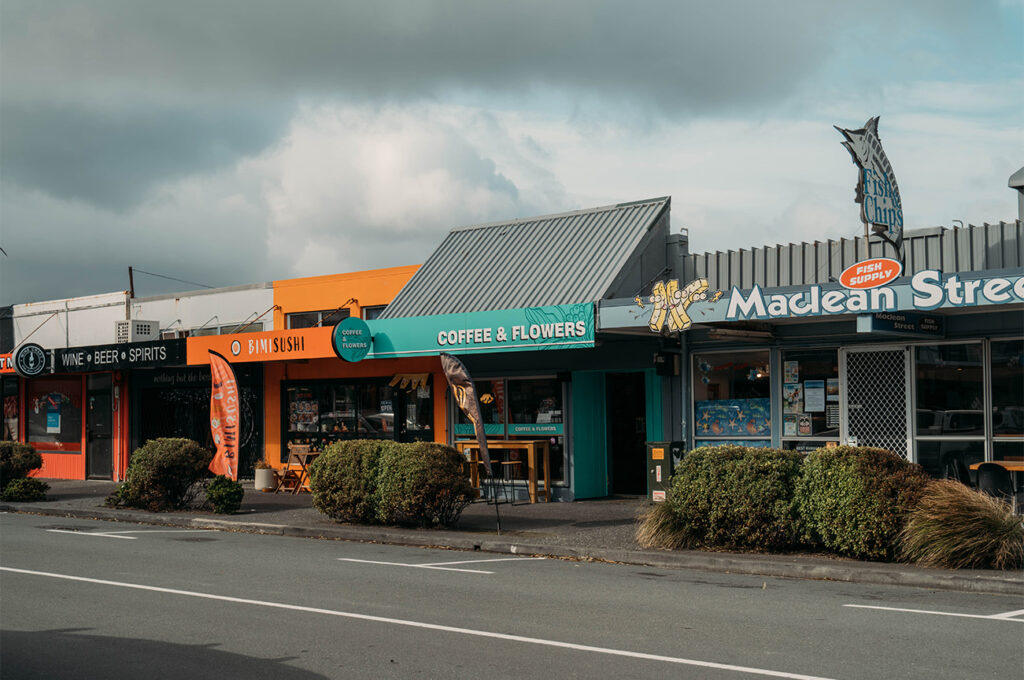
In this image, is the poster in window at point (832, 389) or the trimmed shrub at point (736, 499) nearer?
the trimmed shrub at point (736, 499)

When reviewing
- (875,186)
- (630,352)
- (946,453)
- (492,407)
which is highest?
(875,186)

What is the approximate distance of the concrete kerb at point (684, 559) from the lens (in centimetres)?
1047

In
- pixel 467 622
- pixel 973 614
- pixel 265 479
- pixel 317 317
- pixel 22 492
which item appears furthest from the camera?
pixel 317 317

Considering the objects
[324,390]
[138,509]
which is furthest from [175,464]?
[324,390]

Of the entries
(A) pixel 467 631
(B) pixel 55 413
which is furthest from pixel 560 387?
(B) pixel 55 413

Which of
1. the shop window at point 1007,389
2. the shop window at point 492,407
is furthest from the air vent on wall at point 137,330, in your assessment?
the shop window at point 1007,389

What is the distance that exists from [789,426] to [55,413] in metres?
21.0

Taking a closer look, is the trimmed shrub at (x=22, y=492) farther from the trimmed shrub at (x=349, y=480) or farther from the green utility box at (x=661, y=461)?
the green utility box at (x=661, y=461)

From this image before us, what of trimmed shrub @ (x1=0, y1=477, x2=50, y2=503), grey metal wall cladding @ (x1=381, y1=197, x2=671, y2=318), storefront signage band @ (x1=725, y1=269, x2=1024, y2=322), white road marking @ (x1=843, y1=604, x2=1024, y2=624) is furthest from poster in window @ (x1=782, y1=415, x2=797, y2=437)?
trimmed shrub @ (x1=0, y1=477, x2=50, y2=503)

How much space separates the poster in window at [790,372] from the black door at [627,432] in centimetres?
347

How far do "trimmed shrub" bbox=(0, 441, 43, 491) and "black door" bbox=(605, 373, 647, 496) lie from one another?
40.5 ft

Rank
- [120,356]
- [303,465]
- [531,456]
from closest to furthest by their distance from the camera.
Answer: [531,456], [303,465], [120,356]

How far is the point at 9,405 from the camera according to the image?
29.7m

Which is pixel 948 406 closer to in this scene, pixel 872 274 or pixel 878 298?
pixel 878 298
